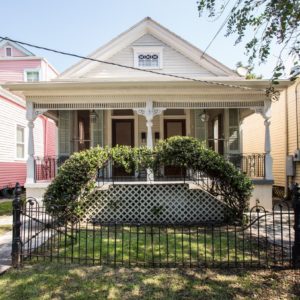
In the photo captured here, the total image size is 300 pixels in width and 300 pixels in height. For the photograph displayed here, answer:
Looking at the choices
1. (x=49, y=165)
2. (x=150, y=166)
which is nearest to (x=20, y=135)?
(x=49, y=165)

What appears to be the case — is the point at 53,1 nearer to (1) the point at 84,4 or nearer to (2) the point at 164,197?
(1) the point at 84,4

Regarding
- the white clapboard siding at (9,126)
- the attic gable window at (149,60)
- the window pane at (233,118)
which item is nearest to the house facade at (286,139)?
the window pane at (233,118)

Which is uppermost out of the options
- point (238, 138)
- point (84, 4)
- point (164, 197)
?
point (84, 4)

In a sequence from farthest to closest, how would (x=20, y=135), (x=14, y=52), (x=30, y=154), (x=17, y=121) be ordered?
(x=14, y=52) → (x=20, y=135) → (x=17, y=121) → (x=30, y=154)

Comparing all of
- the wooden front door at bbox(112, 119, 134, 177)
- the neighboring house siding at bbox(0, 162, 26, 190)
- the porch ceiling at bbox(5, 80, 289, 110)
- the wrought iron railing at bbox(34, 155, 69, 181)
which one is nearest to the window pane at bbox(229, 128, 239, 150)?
the porch ceiling at bbox(5, 80, 289, 110)

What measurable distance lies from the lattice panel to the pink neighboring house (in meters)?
6.98

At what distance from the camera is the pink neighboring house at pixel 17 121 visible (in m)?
14.7

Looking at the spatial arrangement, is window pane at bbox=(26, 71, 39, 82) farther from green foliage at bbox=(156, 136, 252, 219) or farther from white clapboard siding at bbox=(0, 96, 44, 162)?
green foliage at bbox=(156, 136, 252, 219)

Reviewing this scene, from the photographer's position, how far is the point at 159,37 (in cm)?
1211

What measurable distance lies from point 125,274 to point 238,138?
27.8 ft

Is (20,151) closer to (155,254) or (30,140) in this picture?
(30,140)

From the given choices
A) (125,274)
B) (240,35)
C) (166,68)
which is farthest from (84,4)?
(125,274)

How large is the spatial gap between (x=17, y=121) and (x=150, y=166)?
33.7 feet

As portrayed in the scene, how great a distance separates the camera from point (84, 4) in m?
8.87
